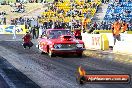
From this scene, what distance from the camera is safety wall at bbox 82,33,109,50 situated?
84.5ft

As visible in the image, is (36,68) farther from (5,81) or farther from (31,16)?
(31,16)

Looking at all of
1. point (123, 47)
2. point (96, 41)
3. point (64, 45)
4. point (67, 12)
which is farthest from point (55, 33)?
point (67, 12)

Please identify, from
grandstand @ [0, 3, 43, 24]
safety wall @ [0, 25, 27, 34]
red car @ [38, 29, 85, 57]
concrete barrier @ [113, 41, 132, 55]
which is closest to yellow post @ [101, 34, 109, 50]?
concrete barrier @ [113, 41, 132, 55]

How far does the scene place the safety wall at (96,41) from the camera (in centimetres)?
2577

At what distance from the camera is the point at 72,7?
55.3m

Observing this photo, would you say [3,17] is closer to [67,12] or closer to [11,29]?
[11,29]

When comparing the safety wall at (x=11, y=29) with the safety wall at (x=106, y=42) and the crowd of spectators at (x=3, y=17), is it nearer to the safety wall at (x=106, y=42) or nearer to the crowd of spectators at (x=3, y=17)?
Answer: the crowd of spectators at (x=3, y=17)

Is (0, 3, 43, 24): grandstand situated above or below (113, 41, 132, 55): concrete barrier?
above

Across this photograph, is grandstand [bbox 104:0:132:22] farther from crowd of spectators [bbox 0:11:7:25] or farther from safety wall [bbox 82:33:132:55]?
safety wall [bbox 82:33:132:55]

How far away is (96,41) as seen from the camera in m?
26.8

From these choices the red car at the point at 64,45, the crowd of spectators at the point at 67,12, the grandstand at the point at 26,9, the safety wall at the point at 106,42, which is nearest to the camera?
the red car at the point at 64,45

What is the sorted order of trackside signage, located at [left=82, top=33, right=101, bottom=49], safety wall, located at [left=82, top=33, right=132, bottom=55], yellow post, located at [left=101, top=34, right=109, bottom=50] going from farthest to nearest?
trackside signage, located at [left=82, top=33, right=101, bottom=49]
yellow post, located at [left=101, top=34, right=109, bottom=50]
safety wall, located at [left=82, top=33, right=132, bottom=55]

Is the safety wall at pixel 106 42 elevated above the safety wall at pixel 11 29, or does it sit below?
above

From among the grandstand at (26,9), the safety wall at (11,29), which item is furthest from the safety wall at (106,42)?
the grandstand at (26,9)
